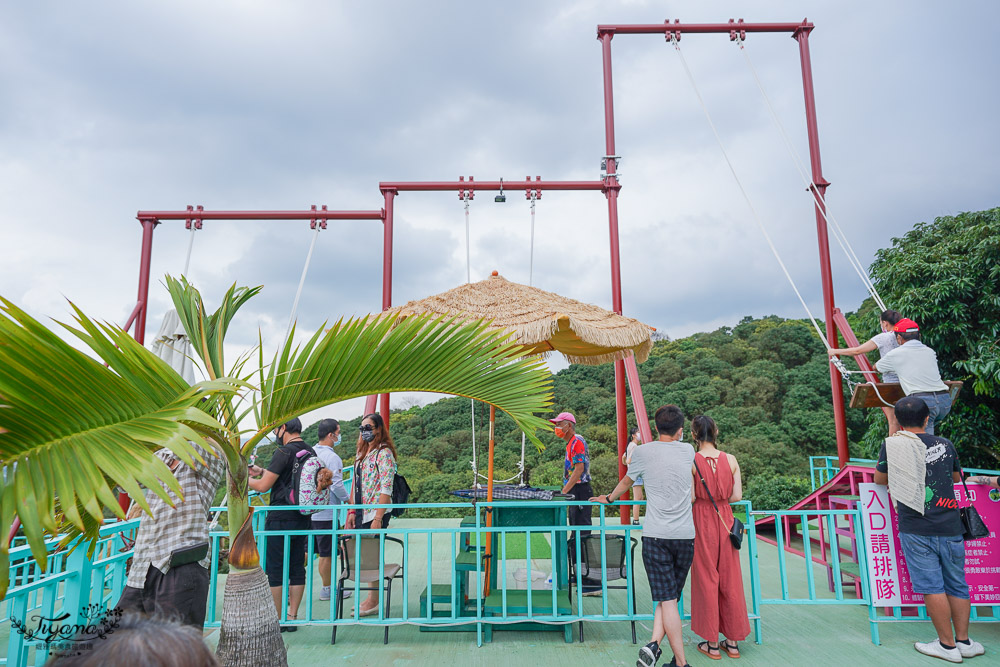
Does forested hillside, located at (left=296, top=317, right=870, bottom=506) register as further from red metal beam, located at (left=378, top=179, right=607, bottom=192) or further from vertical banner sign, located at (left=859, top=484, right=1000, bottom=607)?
vertical banner sign, located at (left=859, top=484, right=1000, bottom=607)

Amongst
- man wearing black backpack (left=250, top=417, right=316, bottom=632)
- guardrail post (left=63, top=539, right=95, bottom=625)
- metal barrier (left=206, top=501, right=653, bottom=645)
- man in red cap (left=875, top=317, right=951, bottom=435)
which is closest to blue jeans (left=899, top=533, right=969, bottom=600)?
man in red cap (left=875, top=317, right=951, bottom=435)

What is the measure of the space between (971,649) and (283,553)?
4.72 metres

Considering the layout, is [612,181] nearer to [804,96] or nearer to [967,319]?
[804,96]

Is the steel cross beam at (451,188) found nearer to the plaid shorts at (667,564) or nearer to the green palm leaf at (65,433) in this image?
the plaid shorts at (667,564)

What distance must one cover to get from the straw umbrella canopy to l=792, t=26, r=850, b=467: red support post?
10.7 feet

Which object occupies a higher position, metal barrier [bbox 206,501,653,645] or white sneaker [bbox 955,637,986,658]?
metal barrier [bbox 206,501,653,645]

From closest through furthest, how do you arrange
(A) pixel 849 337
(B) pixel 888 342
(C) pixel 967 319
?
(B) pixel 888 342, (C) pixel 967 319, (A) pixel 849 337

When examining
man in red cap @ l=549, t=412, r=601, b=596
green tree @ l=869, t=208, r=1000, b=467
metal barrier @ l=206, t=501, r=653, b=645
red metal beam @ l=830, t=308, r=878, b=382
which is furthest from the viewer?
green tree @ l=869, t=208, r=1000, b=467

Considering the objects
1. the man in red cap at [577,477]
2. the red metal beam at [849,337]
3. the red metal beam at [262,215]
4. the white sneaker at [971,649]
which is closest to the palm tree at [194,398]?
the man in red cap at [577,477]

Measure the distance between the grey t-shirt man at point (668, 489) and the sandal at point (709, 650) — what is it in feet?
2.93

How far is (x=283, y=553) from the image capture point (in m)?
4.18

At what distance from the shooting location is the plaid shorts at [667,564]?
347cm

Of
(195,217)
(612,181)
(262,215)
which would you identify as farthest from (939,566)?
(195,217)

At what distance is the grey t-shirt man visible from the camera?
3.49 metres
